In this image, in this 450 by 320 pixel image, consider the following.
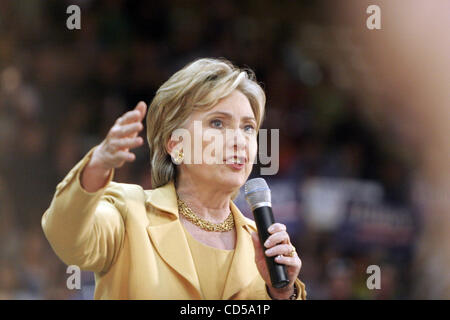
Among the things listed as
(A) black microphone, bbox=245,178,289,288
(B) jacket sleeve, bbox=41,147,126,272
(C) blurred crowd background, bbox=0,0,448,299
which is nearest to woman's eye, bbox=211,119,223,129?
(A) black microphone, bbox=245,178,289,288

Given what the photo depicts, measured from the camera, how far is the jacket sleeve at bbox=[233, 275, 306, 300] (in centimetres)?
141

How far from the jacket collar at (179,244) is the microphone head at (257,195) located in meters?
0.12

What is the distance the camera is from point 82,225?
1.23m

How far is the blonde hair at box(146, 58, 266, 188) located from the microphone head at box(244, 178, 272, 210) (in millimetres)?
169

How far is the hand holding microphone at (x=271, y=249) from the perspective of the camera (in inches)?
50.5

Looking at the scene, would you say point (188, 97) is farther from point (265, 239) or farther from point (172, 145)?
point (265, 239)

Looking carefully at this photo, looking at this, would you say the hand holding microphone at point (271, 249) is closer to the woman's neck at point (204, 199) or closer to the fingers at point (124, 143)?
the woman's neck at point (204, 199)

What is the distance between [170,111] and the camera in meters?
1.45

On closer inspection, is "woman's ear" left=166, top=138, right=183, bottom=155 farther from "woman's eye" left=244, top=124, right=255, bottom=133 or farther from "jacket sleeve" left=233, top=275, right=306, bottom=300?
"jacket sleeve" left=233, top=275, right=306, bottom=300

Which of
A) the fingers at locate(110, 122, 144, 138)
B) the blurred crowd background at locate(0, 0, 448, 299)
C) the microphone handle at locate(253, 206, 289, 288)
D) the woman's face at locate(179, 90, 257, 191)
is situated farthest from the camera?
the blurred crowd background at locate(0, 0, 448, 299)

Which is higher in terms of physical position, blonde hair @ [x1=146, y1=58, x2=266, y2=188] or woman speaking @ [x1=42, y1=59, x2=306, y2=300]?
blonde hair @ [x1=146, y1=58, x2=266, y2=188]

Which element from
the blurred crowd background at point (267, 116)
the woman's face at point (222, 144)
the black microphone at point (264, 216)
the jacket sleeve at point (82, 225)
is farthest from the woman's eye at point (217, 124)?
the blurred crowd background at point (267, 116)

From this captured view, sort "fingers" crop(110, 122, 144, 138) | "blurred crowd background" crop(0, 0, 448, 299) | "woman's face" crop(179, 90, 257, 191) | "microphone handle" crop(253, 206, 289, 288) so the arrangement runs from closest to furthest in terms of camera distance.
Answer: "fingers" crop(110, 122, 144, 138), "microphone handle" crop(253, 206, 289, 288), "woman's face" crop(179, 90, 257, 191), "blurred crowd background" crop(0, 0, 448, 299)

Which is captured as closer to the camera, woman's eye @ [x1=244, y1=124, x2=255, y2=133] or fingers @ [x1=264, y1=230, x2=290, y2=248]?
fingers @ [x1=264, y1=230, x2=290, y2=248]
